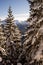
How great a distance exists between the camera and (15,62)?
22562 millimetres

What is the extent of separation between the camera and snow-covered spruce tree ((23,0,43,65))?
47.6 ft

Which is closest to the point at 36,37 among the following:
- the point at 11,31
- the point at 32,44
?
the point at 32,44

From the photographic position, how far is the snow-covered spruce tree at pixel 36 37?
14.5 metres

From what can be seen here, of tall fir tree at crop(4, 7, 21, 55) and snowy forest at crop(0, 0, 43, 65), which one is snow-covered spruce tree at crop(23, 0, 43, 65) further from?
tall fir tree at crop(4, 7, 21, 55)

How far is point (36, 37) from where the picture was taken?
50.1 feet

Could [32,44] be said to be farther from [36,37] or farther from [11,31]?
[11,31]

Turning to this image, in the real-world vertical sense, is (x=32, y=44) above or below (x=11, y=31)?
above

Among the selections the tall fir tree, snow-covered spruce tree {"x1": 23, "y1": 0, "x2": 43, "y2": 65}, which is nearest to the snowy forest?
snow-covered spruce tree {"x1": 23, "y1": 0, "x2": 43, "y2": 65}

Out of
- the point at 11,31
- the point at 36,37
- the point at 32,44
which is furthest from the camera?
the point at 11,31

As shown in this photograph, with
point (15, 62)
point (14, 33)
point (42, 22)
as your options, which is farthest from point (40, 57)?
point (14, 33)

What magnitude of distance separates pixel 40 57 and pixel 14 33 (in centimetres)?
2611

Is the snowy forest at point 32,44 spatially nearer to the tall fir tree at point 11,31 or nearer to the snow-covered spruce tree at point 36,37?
the snow-covered spruce tree at point 36,37

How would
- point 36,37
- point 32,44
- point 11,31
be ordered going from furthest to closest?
point 11,31 < point 32,44 < point 36,37

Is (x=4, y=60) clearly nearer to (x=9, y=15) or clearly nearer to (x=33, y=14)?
(x=33, y=14)
